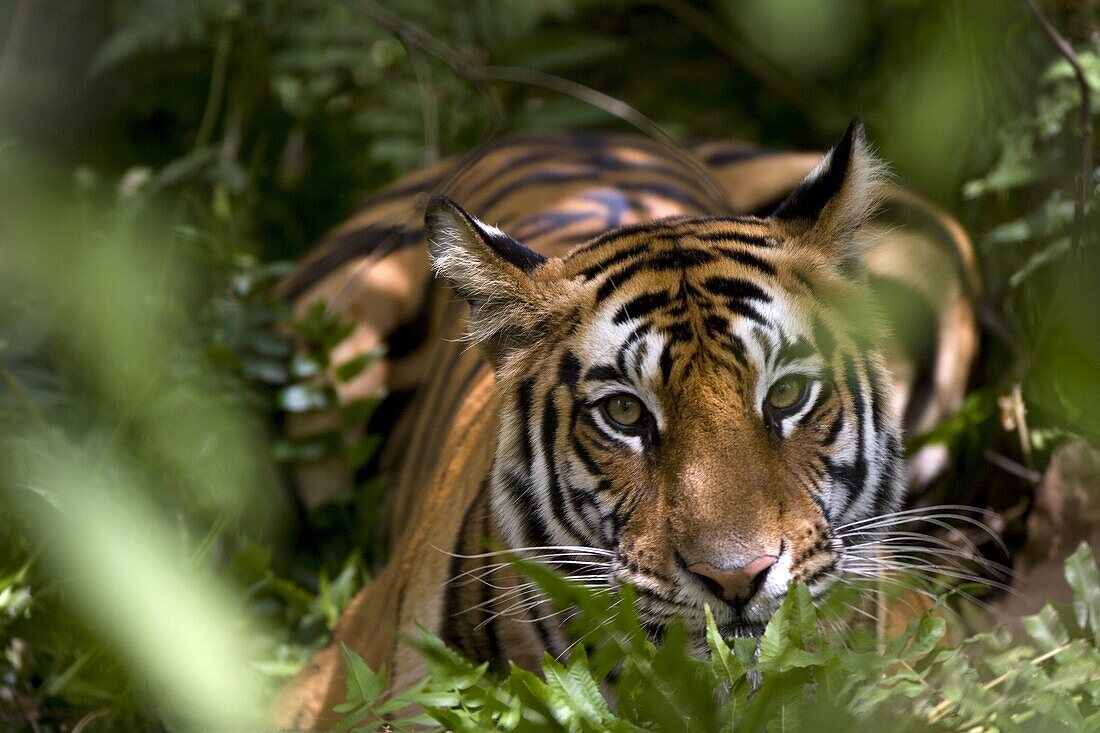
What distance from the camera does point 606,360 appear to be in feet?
5.91

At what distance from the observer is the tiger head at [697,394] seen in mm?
1641

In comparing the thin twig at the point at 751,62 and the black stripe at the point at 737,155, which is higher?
the thin twig at the point at 751,62

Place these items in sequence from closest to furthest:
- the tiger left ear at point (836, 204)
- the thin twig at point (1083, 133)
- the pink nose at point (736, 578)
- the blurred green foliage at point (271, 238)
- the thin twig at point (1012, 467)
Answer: the blurred green foliage at point (271, 238)
the pink nose at point (736, 578)
the tiger left ear at point (836, 204)
the thin twig at point (1083, 133)
the thin twig at point (1012, 467)

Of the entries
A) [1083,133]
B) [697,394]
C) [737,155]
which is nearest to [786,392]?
[697,394]

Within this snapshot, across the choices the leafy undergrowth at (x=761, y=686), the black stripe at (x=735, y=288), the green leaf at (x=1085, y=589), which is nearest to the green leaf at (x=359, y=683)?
the leafy undergrowth at (x=761, y=686)

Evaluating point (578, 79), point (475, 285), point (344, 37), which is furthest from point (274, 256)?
point (475, 285)

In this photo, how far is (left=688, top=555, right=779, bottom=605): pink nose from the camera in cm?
157

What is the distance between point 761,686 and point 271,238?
306cm

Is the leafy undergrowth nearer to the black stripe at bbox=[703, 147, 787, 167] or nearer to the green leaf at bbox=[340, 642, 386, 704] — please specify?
the green leaf at bbox=[340, 642, 386, 704]

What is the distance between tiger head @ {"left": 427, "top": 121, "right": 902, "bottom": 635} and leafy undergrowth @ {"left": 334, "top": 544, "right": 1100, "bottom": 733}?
0.13 meters

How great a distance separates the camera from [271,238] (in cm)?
409

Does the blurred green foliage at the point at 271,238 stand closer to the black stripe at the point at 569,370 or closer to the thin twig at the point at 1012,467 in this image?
the thin twig at the point at 1012,467

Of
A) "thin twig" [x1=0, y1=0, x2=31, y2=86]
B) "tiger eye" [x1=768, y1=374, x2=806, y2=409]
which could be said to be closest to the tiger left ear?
"tiger eye" [x1=768, y1=374, x2=806, y2=409]

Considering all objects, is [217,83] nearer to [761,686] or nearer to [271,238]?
[271,238]
